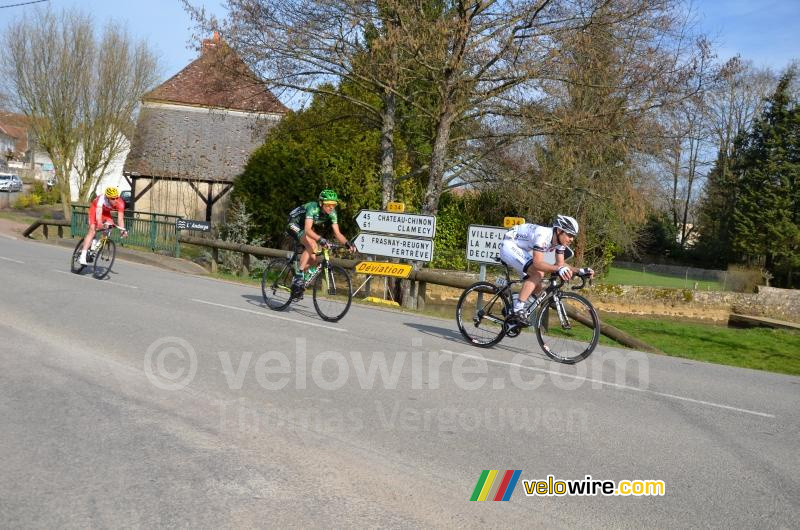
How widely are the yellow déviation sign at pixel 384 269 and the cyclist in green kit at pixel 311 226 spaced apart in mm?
4446

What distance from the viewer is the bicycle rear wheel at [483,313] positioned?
9.66 meters

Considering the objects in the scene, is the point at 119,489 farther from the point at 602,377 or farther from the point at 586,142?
the point at 586,142

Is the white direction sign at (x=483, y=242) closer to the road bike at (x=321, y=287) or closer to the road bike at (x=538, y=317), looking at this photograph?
the road bike at (x=321, y=287)

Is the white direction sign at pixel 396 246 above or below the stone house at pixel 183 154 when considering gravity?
below

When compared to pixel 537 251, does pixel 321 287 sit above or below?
below

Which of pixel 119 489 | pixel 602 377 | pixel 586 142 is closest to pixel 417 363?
pixel 602 377

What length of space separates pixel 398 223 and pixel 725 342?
13226 millimetres

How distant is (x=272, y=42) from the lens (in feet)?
57.7

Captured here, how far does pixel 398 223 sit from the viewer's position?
16.5 meters

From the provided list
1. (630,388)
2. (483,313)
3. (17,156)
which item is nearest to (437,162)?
(483,313)

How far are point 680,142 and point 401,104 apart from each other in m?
10.1

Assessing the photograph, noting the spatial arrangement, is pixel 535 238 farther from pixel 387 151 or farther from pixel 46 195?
pixel 46 195

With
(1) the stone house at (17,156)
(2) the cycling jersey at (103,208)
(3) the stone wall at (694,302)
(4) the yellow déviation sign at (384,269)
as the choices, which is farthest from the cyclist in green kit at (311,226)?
(1) the stone house at (17,156)

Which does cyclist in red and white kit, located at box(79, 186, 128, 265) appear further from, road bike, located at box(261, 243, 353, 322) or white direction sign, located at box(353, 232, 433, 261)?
white direction sign, located at box(353, 232, 433, 261)
